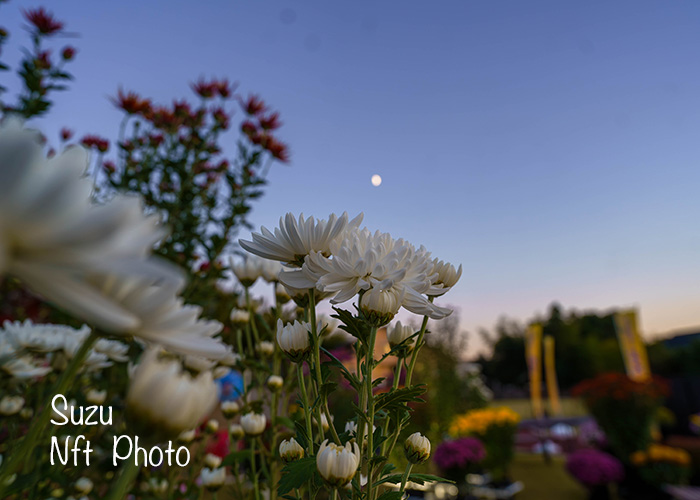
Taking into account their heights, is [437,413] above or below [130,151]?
below

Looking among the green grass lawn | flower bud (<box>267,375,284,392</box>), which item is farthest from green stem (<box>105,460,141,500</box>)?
the green grass lawn

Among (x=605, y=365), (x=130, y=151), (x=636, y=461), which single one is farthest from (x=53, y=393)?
(x=605, y=365)

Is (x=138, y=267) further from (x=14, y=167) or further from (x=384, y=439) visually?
(x=384, y=439)

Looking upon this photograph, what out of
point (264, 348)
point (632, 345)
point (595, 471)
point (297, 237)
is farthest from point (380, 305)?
point (632, 345)

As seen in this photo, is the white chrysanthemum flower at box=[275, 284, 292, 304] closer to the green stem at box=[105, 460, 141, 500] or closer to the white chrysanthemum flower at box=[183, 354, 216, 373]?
the white chrysanthemum flower at box=[183, 354, 216, 373]

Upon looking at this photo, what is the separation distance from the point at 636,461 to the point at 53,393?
564 centimetres

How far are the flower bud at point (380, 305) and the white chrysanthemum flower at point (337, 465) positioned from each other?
171mm

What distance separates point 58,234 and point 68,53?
2446 millimetres

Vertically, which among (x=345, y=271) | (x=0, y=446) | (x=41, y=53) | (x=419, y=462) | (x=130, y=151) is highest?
(x=41, y=53)

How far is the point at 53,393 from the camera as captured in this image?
0.32 metres

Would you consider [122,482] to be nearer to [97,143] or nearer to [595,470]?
[97,143]

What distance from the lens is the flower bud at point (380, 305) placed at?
0.54 metres

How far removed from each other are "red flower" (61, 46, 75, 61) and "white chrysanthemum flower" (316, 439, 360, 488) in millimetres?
2444

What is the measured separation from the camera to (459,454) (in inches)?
147
